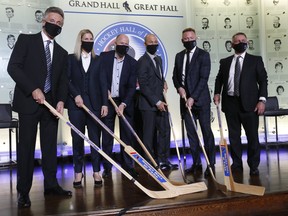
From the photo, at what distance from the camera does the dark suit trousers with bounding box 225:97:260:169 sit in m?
3.89

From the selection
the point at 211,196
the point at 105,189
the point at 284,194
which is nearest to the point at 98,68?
the point at 105,189

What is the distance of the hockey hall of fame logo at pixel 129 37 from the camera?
6027 mm

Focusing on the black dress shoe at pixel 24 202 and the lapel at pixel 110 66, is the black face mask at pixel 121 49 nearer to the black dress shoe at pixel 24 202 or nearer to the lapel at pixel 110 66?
the lapel at pixel 110 66

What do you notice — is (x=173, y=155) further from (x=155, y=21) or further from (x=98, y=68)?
(x=98, y=68)

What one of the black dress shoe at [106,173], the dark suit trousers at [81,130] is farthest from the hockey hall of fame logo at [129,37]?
the dark suit trousers at [81,130]

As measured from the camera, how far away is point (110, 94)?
400cm

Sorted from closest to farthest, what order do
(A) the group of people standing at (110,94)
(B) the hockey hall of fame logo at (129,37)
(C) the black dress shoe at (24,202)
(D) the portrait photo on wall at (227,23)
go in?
1. (C) the black dress shoe at (24,202)
2. (A) the group of people standing at (110,94)
3. (B) the hockey hall of fame logo at (129,37)
4. (D) the portrait photo on wall at (227,23)

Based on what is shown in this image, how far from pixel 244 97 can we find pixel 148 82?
43.4 inches

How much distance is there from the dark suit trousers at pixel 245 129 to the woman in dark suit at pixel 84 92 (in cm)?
148

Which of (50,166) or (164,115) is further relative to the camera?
(164,115)

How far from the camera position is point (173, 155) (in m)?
6.05

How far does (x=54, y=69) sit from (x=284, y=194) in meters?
2.11

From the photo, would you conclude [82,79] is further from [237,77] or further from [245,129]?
[245,129]

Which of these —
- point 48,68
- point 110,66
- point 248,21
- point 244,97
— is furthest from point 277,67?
point 48,68
